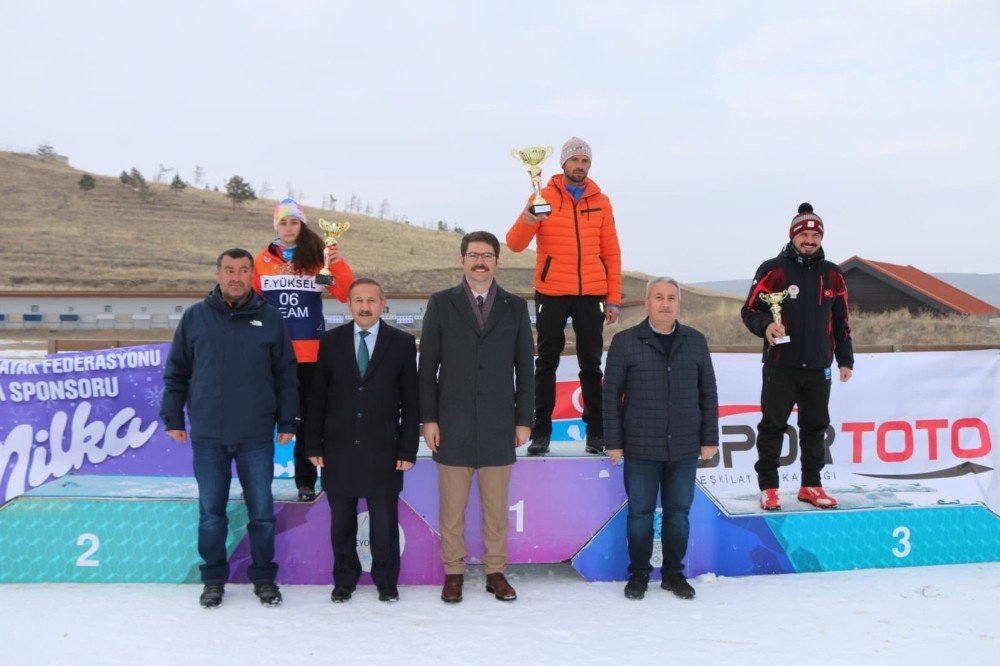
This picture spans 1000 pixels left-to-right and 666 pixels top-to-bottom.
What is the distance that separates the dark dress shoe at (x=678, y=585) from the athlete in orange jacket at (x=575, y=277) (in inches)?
31.7

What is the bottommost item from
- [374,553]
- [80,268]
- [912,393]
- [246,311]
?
[374,553]

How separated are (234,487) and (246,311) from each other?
1217 mm

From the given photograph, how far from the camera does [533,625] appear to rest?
322cm

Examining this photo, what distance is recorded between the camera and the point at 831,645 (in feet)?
9.91

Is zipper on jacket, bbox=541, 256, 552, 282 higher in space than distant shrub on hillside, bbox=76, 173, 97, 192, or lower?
lower

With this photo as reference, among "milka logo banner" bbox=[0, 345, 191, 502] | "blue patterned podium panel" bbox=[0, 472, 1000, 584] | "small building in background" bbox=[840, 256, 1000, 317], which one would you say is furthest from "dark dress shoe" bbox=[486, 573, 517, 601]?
"small building in background" bbox=[840, 256, 1000, 317]

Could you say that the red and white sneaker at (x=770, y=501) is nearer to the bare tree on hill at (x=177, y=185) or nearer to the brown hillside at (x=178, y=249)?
the brown hillside at (x=178, y=249)

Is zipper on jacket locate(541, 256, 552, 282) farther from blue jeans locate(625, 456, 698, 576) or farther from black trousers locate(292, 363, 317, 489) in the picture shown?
black trousers locate(292, 363, 317, 489)

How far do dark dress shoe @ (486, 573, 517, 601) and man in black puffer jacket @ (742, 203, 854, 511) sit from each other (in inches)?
62.8

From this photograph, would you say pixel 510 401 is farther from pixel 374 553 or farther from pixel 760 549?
pixel 760 549

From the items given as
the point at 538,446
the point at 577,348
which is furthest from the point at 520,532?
the point at 577,348

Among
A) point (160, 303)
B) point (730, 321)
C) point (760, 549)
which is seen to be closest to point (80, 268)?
point (160, 303)

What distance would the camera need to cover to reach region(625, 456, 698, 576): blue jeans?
11.7 ft

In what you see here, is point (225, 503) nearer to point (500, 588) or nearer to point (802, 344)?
point (500, 588)
